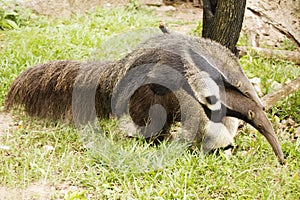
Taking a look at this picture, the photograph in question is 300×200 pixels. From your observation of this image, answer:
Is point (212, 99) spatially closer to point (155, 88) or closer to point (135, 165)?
point (155, 88)

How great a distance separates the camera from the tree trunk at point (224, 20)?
5.19 m

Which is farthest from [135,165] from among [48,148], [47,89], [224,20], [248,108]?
[224,20]

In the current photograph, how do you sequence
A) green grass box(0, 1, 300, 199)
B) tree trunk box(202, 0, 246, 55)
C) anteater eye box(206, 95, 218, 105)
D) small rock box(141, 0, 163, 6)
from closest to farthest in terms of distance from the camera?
green grass box(0, 1, 300, 199), anteater eye box(206, 95, 218, 105), tree trunk box(202, 0, 246, 55), small rock box(141, 0, 163, 6)

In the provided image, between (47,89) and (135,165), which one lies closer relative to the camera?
(135,165)

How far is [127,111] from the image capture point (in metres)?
4.42

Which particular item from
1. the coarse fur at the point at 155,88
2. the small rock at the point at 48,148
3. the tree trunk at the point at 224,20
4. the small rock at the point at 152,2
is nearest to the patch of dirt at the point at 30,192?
the small rock at the point at 48,148

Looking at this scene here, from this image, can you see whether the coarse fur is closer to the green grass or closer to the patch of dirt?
the green grass

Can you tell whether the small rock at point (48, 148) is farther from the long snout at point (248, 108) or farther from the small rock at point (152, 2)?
the small rock at point (152, 2)

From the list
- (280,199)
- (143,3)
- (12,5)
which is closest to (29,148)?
(280,199)

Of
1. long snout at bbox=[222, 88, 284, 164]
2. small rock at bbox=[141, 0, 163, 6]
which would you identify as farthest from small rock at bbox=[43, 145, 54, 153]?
small rock at bbox=[141, 0, 163, 6]

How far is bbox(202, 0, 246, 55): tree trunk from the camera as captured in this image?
5.19 meters

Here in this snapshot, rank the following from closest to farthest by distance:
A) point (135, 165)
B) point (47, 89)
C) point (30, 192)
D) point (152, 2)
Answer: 1. point (30, 192)
2. point (135, 165)
3. point (47, 89)
4. point (152, 2)

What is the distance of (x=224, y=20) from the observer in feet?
17.3

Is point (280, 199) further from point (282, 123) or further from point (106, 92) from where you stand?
point (106, 92)
